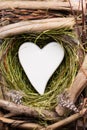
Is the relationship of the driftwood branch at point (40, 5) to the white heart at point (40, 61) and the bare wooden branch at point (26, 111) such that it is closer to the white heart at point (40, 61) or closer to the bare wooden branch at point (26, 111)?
the white heart at point (40, 61)

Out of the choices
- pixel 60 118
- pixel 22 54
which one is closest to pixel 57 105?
pixel 60 118

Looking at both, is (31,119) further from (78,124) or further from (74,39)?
(74,39)

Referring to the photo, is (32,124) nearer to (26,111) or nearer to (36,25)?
(26,111)

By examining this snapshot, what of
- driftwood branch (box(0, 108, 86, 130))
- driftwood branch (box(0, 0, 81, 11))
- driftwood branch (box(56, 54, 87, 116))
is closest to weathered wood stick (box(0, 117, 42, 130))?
driftwood branch (box(0, 108, 86, 130))

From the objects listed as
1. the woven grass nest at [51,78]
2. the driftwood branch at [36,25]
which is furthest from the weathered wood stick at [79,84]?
the driftwood branch at [36,25]

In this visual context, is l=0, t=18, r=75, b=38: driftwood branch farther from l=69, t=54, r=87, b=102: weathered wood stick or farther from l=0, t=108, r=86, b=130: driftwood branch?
l=0, t=108, r=86, b=130: driftwood branch

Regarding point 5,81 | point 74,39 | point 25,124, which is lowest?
point 25,124

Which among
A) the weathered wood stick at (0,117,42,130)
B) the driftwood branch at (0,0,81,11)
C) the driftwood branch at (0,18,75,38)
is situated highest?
the driftwood branch at (0,0,81,11)

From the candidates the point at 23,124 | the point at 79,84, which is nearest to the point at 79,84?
the point at 79,84
